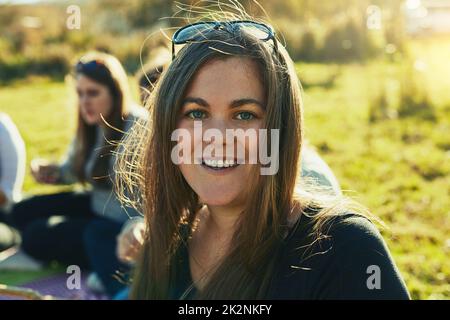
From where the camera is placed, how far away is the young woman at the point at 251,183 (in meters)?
1.70

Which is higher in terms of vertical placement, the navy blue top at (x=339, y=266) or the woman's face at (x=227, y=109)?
the woman's face at (x=227, y=109)

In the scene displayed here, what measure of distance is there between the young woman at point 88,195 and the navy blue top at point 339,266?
1.93 m

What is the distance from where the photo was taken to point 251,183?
1.90 meters

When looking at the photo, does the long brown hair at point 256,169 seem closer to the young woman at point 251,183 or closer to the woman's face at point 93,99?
the young woman at point 251,183

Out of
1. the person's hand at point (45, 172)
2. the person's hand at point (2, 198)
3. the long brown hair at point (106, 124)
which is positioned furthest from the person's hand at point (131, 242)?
the person's hand at point (2, 198)

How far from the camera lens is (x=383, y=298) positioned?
1626 millimetres

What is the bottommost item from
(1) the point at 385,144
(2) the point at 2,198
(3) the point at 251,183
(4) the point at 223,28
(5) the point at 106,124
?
(2) the point at 2,198

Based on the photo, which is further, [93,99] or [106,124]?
[93,99]

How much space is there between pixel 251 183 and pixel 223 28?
0.45 meters

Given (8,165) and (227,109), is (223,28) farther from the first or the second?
(8,165)

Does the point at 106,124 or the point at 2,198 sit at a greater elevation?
the point at 106,124

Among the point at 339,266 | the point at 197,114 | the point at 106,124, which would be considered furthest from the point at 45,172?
the point at 339,266

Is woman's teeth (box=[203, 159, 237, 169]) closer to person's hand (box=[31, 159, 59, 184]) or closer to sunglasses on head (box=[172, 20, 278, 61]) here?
sunglasses on head (box=[172, 20, 278, 61])
